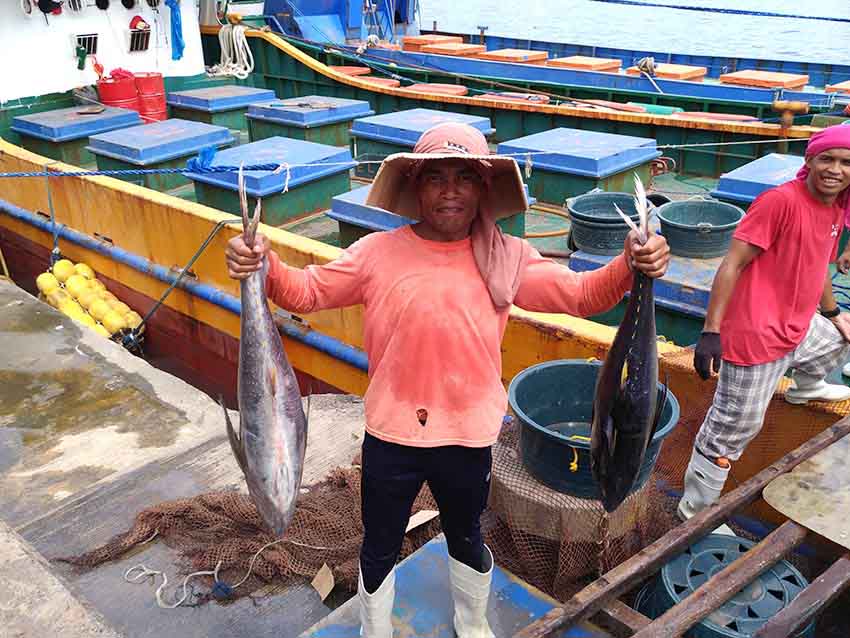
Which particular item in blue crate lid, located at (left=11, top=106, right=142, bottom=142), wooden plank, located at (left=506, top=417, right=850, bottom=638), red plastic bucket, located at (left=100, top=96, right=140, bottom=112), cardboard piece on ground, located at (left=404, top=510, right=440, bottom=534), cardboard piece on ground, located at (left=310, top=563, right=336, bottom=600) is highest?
red plastic bucket, located at (left=100, top=96, right=140, bottom=112)

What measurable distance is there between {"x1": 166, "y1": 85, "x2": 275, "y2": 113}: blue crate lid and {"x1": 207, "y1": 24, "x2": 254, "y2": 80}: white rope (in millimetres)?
1490

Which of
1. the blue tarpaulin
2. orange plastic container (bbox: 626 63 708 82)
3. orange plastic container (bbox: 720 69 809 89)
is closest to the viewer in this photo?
orange plastic container (bbox: 720 69 809 89)

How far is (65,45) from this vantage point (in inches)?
390

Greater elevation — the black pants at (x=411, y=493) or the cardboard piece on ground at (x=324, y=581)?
the black pants at (x=411, y=493)

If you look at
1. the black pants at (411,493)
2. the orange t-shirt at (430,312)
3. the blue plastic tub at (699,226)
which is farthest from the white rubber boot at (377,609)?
the blue plastic tub at (699,226)

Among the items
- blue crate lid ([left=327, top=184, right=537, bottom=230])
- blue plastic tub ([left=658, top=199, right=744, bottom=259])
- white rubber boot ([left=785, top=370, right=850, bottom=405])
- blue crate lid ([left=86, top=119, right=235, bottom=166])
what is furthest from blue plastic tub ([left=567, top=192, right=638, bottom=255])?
blue crate lid ([left=86, top=119, right=235, bottom=166])

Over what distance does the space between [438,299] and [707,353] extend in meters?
1.31

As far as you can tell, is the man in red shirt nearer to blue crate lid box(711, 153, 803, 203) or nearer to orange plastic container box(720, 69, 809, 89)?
blue crate lid box(711, 153, 803, 203)

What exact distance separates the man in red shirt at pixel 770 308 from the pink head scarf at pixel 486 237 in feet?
3.59

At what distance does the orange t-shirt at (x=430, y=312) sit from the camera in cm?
209

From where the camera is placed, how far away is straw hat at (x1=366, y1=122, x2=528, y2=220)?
1950 mm

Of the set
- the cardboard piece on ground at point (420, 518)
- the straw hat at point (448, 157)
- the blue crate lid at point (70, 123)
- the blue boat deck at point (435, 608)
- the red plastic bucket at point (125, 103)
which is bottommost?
the cardboard piece on ground at point (420, 518)

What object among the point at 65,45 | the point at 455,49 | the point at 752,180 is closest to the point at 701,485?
the point at 752,180

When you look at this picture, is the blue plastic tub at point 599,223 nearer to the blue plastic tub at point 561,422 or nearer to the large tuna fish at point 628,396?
the blue plastic tub at point 561,422
